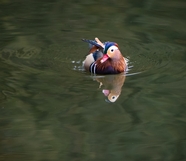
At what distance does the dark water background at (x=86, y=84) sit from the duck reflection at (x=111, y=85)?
0.26 ft

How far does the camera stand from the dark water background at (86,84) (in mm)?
5855

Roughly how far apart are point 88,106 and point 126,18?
3.59m

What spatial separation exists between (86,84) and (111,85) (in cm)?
31

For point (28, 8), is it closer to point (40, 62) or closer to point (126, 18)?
point (126, 18)

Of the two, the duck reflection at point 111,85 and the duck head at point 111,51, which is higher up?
the duck head at point 111,51

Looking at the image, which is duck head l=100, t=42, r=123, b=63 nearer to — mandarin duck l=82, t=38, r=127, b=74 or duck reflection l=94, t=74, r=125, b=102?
mandarin duck l=82, t=38, r=127, b=74

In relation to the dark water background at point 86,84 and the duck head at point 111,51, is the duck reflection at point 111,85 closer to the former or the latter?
the dark water background at point 86,84

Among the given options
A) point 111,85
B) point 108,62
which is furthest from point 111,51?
point 111,85

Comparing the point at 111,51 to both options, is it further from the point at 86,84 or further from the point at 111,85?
the point at 86,84

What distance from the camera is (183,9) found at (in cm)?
1048

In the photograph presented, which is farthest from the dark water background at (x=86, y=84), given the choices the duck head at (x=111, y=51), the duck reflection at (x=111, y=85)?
the duck head at (x=111, y=51)

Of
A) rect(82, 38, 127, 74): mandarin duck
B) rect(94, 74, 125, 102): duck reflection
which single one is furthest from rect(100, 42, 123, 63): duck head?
rect(94, 74, 125, 102): duck reflection

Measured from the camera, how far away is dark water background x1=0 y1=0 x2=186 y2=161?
5855 millimetres

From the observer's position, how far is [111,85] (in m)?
7.59
